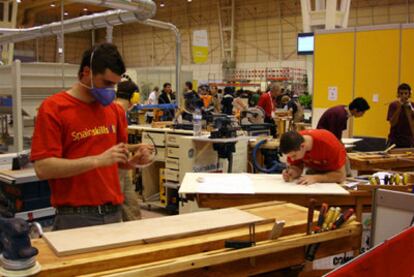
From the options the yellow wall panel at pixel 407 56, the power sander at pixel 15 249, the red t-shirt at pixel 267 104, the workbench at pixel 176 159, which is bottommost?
the workbench at pixel 176 159

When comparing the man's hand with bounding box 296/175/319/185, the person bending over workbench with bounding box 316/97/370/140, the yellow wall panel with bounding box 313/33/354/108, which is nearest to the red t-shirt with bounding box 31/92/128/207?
the man's hand with bounding box 296/175/319/185

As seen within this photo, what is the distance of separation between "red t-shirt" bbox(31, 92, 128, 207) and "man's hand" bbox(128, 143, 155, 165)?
151 mm

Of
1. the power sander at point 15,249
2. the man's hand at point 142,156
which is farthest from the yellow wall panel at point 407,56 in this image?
the power sander at point 15,249

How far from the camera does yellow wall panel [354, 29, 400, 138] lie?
7.10 metres

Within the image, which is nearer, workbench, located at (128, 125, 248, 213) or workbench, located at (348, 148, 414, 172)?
workbench, located at (348, 148, 414, 172)

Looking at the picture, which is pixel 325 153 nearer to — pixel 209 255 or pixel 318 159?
pixel 318 159

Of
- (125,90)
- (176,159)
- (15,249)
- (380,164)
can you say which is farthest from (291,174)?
(176,159)

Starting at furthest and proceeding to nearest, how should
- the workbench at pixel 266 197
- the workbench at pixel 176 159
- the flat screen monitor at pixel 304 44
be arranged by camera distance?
the flat screen monitor at pixel 304 44 → the workbench at pixel 176 159 → the workbench at pixel 266 197

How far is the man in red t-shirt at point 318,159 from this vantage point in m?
3.22

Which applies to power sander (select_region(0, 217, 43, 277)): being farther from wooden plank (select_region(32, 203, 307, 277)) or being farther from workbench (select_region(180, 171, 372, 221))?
workbench (select_region(180, 171, 372, 221))

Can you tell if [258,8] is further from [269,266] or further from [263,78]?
[269,266]

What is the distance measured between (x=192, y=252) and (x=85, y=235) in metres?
0.41

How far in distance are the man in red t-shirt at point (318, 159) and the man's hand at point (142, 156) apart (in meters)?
1.21

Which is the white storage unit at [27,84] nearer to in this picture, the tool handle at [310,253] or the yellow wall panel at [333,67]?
the tool handle at [310,253]
